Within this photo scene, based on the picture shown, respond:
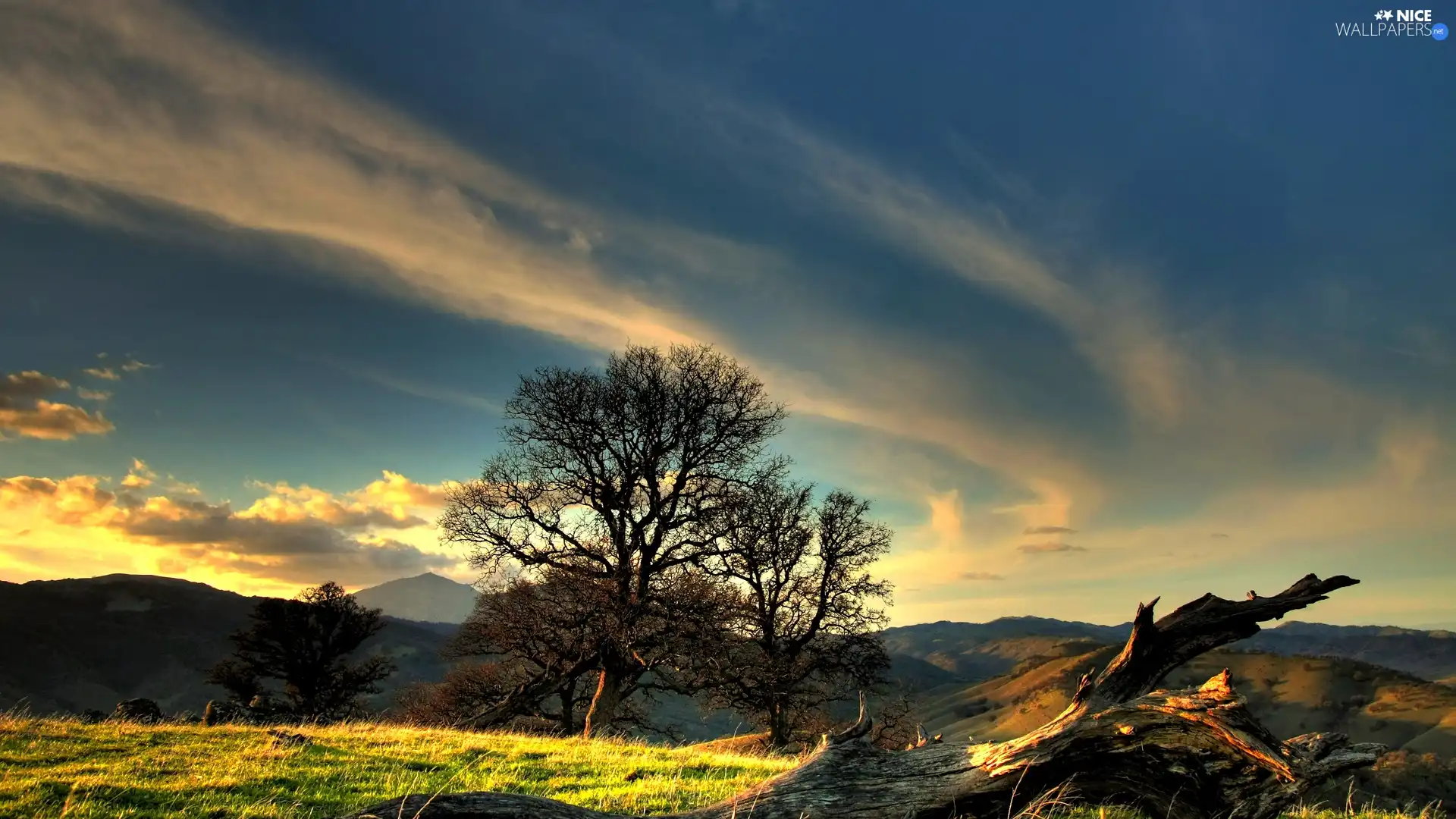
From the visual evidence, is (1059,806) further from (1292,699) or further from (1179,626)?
(1292,699)

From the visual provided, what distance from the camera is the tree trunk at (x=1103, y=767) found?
19.1 ft

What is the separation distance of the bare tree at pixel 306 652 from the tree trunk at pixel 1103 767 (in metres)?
42.1

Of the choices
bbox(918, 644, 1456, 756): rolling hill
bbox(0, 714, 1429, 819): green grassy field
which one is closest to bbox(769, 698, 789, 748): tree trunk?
bbox(0, 714, 1429, 819): green grassy field

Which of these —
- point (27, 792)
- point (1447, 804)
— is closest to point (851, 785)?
point (27, 792)

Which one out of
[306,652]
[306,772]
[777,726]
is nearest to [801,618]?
[777,726]

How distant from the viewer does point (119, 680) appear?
189 metres

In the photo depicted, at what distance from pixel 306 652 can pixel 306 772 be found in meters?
38.2

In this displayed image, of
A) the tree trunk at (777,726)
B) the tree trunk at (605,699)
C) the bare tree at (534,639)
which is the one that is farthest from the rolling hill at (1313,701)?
the tree trunk at (605,699)

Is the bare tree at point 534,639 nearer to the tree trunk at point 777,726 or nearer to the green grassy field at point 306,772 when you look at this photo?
the green grassy field at point 306,772

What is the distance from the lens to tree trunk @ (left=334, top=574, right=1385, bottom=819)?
583 centimetres

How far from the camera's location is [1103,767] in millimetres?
6398

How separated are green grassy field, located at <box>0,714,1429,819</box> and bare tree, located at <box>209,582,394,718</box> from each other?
92.5 ft

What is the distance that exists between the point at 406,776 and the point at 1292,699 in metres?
172

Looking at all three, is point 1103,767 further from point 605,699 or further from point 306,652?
point 306,652
